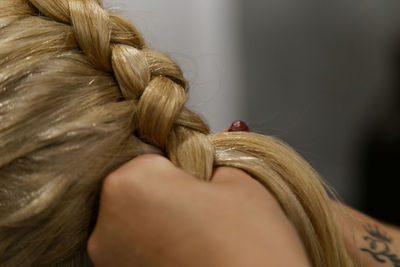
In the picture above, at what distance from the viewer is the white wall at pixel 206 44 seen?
1203 millimetres

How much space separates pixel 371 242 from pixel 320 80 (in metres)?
0.63

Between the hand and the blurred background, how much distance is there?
0.80m

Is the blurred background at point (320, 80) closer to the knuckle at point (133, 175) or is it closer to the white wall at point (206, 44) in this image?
the white wall at point (206, 44)

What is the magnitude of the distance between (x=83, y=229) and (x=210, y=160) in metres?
0.18

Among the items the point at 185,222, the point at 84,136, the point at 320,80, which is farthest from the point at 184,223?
the point at 320,80

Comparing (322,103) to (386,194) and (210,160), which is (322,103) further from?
(210,160)

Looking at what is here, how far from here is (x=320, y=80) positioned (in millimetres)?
1403

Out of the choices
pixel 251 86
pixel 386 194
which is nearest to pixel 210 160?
pixel 251 86

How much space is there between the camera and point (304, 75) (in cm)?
140

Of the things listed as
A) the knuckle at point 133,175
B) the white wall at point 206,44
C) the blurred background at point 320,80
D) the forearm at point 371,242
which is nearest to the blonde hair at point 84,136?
the knuckle at point 133,175

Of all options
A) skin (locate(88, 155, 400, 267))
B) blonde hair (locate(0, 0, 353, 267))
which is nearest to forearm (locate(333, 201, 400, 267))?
blonde hair (locate(0, 0, 353, 267))

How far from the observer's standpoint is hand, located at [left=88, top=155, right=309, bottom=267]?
469 millimetres

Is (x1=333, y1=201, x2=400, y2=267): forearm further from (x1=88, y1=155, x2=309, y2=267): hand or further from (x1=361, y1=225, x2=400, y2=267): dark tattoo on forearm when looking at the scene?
(x1=88, y1=155, x2=309, y2=267): hand

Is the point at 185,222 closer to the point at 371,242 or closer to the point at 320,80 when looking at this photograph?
the point at 371,242
